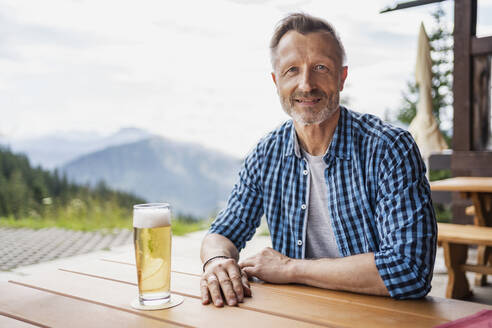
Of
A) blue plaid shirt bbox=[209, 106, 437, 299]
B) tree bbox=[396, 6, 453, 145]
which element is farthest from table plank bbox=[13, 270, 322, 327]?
tree bbox=[396, 6, 453, 145]

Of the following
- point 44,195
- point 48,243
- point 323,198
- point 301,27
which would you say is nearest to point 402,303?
point 323,198

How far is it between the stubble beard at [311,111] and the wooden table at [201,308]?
0.62 metres

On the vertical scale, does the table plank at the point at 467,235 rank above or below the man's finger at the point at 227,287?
below

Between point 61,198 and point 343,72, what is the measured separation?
6.99m

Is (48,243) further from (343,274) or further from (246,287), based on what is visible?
(343,274)

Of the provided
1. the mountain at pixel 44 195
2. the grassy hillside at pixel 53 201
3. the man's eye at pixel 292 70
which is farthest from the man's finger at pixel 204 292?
the mountain at pixel 44 195

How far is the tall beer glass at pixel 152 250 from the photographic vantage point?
1.00 m

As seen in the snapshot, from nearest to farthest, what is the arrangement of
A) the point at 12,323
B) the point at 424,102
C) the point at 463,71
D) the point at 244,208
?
the point at 12,323 < the point at 244,208 < the point at 463,71 < the point at 424,102

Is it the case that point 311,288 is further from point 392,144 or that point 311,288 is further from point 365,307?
point 392,144

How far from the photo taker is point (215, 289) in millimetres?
1079

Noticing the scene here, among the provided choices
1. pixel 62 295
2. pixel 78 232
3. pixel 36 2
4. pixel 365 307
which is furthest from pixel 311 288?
pixel 36 2

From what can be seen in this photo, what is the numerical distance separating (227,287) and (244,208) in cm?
59

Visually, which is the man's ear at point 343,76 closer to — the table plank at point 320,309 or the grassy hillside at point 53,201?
the table plank at point 320,309

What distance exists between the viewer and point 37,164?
25.3 feet
